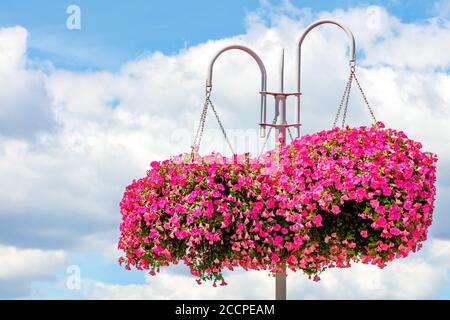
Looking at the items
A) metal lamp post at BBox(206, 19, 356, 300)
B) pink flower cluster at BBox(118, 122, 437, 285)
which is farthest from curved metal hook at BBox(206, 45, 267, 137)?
pink flower cluster at BBox(118, 122, 437, 285)

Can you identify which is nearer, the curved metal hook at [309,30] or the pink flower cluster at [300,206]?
the pink flower cluster at [300,206]

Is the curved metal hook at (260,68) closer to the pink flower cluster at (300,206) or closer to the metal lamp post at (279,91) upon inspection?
the metal lamp post at (279,91)

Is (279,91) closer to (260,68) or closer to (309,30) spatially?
(260,68)

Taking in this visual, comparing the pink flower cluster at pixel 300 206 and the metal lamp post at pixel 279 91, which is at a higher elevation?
the metal lamp post at pixel 279 91

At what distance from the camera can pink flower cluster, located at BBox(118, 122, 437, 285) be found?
7.41 m

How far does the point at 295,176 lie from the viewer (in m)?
7.55

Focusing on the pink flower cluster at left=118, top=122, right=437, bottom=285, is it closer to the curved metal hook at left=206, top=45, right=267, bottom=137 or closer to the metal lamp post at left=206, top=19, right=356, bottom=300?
the metal lamp post at left=206, top=19, right=356, bottom=300

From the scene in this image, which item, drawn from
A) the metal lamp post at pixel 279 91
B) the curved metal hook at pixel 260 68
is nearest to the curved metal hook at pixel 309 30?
the metal lamp post at pixel 279 91

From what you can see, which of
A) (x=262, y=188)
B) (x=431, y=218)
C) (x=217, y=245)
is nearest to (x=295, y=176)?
(x=262, y=188)

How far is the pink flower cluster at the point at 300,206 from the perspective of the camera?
7.41 metres

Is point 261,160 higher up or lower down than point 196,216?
higher up

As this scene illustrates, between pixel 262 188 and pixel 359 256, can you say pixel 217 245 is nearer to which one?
pixel 262 188
